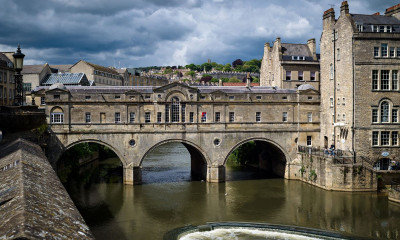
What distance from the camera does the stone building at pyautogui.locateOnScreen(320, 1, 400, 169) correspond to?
3784 cm

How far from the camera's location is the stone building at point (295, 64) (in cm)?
4972

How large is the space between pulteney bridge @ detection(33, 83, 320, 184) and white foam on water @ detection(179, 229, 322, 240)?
15595mm

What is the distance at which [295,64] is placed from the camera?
164 feet

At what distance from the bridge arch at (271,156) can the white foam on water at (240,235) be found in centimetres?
1614

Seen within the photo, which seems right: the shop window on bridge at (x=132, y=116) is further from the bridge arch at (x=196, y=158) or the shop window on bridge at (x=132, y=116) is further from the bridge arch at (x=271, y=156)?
the bridge arch at (x=271, y=156)

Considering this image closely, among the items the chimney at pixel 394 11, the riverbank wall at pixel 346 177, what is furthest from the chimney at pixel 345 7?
the riverbank wall at pixel 346 177

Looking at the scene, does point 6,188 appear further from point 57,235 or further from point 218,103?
point 218,103

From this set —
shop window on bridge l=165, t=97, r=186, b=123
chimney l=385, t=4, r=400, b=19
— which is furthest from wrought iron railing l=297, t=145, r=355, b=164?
chimney l=385, t=4, r=400, b=19

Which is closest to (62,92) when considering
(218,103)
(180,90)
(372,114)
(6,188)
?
(180,90)

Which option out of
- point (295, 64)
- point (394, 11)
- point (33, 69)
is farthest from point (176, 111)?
point (33, 69)

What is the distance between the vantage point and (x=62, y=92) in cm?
3922

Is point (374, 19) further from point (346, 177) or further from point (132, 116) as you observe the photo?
point (132, 116)

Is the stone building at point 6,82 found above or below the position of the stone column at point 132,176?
above

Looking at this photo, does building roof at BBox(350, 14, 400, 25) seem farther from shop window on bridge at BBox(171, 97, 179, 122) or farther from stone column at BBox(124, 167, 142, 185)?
stone column at BBox(124, 167, 142, 185)
